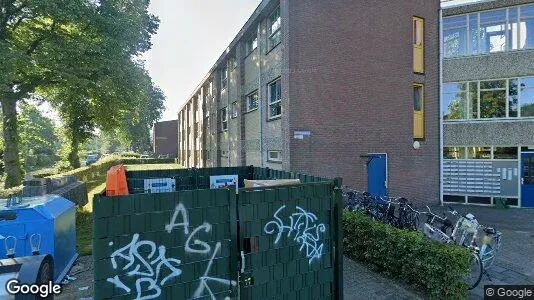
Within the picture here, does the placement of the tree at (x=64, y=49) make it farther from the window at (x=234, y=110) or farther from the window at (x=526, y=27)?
the window at (x=526, y=27)

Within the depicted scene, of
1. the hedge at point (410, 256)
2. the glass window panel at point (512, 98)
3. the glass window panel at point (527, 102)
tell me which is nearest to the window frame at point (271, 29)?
the hedge at point (410, 256)

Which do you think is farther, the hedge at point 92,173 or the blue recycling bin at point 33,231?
the hedge at point 92,173

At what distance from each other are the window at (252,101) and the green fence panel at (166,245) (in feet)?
40.2

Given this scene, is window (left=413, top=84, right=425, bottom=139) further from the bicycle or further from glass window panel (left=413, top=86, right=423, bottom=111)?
the bicycle

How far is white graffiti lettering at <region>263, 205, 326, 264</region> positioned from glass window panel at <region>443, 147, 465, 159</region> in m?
12.4

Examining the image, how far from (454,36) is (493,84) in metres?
2.64

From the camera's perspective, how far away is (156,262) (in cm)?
362

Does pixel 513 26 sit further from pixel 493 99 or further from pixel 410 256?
pixel 410 256

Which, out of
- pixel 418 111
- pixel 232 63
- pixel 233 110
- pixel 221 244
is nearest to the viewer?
pixel 221 244

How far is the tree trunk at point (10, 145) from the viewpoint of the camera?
17.6m

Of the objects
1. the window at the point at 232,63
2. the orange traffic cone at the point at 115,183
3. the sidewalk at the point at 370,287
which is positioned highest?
the window at the point at 232,63

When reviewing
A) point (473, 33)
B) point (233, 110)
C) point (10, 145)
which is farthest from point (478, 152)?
point (10, 145)

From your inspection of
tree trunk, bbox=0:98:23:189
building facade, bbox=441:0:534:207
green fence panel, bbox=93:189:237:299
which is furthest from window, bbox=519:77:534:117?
tree trunk, bbox=0:98:23:189

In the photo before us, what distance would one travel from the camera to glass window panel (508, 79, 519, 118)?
1391 cm
